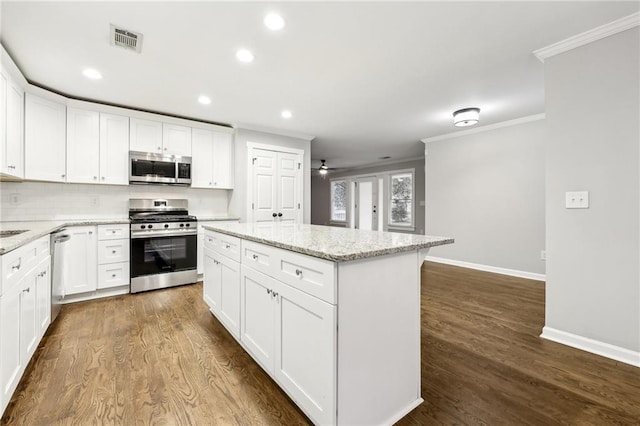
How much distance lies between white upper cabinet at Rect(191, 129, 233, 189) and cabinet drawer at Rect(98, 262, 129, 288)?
142cm

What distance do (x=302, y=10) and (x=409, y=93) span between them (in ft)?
6.01

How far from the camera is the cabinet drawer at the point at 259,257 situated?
5.41 ft

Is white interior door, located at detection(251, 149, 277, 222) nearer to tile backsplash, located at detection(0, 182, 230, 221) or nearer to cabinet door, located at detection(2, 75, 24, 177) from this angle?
tile backsplash, located at detection(0, 182, 230, 221)

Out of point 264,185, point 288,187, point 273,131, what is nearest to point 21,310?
point 264,185

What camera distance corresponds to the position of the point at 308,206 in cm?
524

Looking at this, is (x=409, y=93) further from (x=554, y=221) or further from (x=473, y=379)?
(x=473, y=379)

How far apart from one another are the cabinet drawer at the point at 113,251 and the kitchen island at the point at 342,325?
2616 millimetres

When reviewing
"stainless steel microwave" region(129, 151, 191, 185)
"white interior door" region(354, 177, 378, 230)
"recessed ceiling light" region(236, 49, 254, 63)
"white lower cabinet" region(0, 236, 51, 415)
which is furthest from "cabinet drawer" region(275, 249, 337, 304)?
"white interior door" region(354, 177, 378, 230)

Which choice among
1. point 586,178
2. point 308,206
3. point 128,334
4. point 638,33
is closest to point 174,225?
point 128,334

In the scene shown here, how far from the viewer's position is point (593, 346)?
213 cm

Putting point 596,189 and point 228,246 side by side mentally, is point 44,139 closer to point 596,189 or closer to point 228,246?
point 228,246

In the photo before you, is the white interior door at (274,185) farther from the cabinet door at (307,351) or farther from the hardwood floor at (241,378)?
the cabinet door at (307,351)

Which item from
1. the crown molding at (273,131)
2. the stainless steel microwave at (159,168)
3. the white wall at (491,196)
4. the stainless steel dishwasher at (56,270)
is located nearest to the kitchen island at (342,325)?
the stainless steel dishwasher at (56,270)

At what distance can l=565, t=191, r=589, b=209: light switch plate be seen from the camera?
2.18 m
